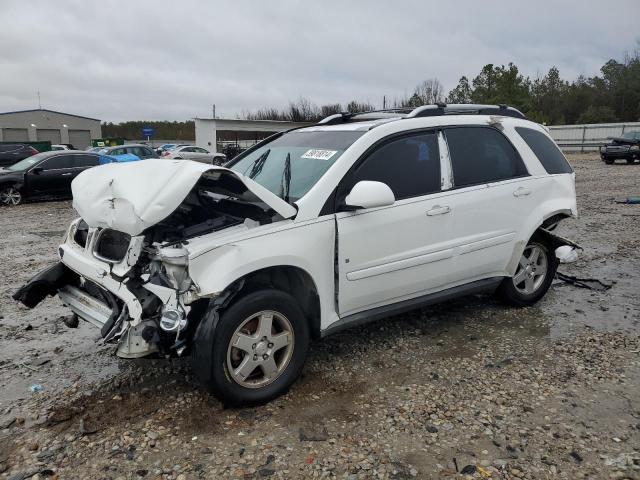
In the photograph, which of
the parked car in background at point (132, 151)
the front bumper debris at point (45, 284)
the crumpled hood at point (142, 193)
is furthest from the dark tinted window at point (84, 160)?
the crumpled hood at point (142, 193)

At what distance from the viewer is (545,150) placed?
4988mm

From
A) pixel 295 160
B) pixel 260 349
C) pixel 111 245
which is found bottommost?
pixel 260 349

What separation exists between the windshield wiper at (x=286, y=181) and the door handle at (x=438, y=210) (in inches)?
44.0

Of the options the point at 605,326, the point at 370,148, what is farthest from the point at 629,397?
the point at 370,148

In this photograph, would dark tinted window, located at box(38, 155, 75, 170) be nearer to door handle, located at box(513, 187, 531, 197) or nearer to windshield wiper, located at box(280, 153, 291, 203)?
windshield wiper, located at box(280, 153, 291, 203)

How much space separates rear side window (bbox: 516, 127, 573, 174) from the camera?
4875mm

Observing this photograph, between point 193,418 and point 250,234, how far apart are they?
3.96 ft

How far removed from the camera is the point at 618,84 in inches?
2159

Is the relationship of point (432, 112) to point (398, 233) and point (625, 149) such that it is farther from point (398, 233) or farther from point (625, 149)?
point (625, 149)

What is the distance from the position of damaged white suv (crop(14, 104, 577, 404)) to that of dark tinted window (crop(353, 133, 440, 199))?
0.01 m

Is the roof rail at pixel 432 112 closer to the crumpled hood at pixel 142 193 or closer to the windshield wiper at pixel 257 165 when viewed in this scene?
the windshield wiper at pixel 257 165

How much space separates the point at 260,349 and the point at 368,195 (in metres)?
1.24

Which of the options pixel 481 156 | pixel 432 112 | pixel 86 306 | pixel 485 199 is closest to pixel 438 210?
pixel 485 199

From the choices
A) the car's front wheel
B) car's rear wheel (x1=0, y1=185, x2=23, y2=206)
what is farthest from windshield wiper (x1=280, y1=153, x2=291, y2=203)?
car's rear wheel (x1=0, y1=185, x2=23, y2=206)
